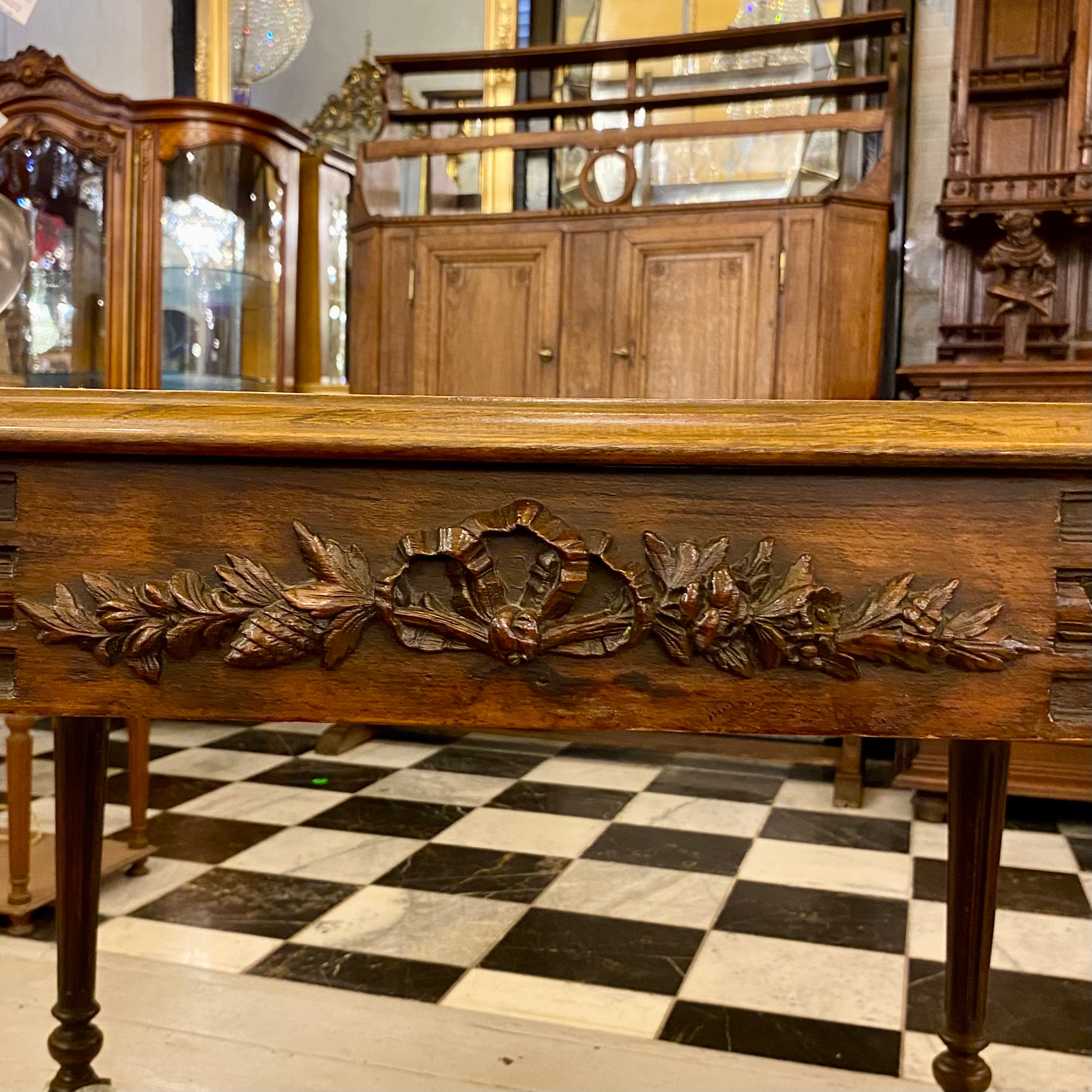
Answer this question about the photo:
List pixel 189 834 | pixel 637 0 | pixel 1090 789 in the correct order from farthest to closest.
Answer: pixel 637 0, pixel 1090 789, pixel 189 834

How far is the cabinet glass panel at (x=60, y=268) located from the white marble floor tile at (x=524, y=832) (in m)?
1.83

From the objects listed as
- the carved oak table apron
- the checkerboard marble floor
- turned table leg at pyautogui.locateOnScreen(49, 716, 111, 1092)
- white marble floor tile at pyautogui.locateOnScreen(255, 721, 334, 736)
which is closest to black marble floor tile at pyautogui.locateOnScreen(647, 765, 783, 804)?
the checkerboard marble floor

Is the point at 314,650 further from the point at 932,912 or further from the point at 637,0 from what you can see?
the point at 637,0

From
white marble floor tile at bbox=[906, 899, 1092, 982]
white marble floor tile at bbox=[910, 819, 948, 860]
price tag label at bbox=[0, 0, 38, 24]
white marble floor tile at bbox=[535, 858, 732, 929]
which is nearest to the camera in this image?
price tag label at bbox=[0, 0, 38, 24]

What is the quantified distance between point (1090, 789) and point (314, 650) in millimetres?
2627

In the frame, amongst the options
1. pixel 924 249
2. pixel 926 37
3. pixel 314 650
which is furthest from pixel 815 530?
pixel 926 37

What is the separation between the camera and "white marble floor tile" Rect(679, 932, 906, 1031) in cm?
184

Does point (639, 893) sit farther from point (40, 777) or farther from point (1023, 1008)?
point (40, 777)

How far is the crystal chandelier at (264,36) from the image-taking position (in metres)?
4.29

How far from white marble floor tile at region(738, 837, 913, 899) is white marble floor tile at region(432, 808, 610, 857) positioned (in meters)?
0.37

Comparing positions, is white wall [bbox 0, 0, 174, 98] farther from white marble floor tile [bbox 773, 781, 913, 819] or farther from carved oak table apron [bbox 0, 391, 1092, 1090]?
carved oak table apron [bbox 0, 391, 1092, 1090]

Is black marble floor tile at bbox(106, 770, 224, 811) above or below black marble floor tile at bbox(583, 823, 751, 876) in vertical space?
below

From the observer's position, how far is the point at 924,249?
3609mm

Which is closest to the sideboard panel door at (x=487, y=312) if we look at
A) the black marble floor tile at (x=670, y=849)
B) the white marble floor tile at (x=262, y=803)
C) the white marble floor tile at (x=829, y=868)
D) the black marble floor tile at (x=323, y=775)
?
the black marble floor tile at (x=323, y=775)
